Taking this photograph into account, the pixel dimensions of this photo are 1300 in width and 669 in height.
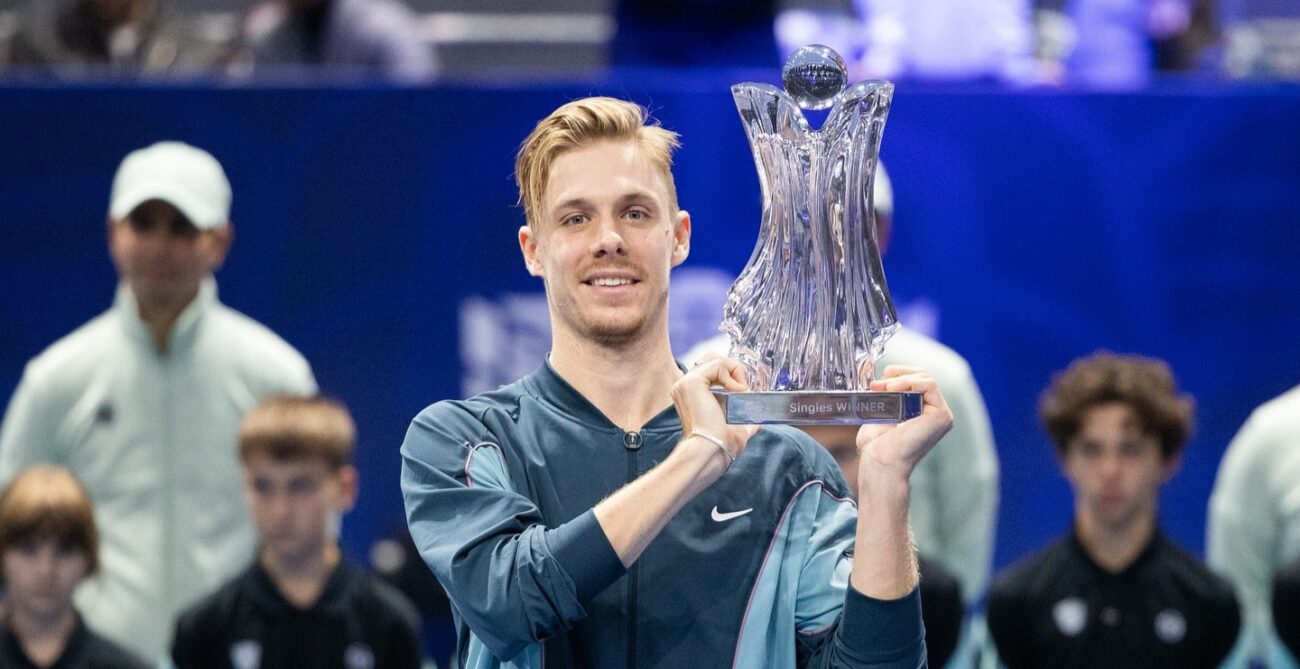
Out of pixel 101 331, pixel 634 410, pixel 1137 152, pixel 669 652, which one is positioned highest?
pixel 1137 152

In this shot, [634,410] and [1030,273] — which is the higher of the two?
[1030,273]

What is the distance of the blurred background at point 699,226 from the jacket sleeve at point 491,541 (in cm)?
298

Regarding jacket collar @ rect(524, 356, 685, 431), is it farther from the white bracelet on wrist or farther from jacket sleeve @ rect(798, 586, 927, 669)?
jacket sleeve @ rect(798, 586, 927, 669)

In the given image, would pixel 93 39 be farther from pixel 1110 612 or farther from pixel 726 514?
pixel 726 514

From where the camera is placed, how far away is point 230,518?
5.29 metres

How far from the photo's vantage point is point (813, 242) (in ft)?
8.44

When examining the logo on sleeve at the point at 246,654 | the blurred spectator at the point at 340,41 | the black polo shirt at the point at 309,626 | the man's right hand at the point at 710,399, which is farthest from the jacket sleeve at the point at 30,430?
the man's right hand at the point at 710,399

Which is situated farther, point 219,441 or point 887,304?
point 219,441

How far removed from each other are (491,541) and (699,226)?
3.21 metres

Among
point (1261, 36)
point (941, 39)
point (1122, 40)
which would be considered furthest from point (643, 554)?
point (1261, 36)

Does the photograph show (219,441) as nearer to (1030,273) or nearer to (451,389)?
(451,389)

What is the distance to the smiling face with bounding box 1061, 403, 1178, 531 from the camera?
16.6 ft

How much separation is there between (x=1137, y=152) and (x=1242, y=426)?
0.87 m

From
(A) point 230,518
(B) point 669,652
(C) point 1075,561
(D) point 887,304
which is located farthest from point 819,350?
(A) point 230,518
